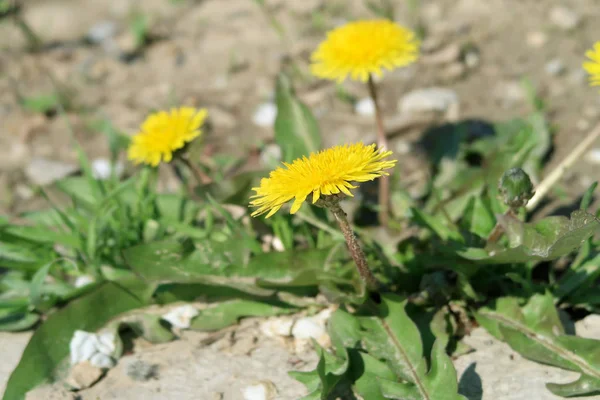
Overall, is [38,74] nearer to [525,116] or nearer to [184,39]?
[184,39]

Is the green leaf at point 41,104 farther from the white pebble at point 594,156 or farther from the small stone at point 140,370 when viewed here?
the white pebble at point 594,156

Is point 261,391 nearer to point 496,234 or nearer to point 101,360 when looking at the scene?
point 101,360

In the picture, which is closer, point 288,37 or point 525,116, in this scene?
point 525,116

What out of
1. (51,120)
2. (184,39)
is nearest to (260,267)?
(51,120)

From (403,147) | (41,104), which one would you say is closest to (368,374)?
(403,147)

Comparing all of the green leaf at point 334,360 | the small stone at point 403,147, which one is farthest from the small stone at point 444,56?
the green leaf at point 334,360
